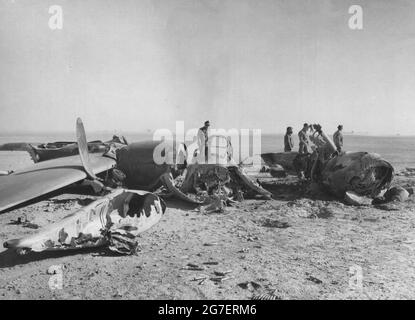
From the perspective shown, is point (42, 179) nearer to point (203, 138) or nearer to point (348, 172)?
point (203, 138)

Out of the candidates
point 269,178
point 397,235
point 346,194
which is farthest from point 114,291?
point 269,178

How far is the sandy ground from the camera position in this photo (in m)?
4.22

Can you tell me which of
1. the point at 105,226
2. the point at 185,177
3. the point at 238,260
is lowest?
the point at 238,260

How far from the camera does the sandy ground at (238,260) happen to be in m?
4.22

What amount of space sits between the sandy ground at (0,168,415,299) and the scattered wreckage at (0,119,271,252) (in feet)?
1.00

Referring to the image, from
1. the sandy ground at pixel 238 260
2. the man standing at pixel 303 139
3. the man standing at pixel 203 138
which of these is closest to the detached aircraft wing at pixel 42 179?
the sandy ground at pixel 238 260

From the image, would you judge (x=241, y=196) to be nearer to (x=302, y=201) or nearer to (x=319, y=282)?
(x=302, y=201)

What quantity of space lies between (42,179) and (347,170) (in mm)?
7681

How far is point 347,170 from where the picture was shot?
9.35 meters

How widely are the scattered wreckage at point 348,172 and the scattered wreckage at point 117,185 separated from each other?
179 centimetres

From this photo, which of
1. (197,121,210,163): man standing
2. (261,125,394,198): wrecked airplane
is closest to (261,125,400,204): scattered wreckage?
(261,125,394,198): wrecked airplane

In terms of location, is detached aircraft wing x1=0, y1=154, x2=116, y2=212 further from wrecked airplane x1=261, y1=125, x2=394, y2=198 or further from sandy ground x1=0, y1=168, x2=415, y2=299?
wrecked airplane x1=261, y1=125, x2=394, y2=198

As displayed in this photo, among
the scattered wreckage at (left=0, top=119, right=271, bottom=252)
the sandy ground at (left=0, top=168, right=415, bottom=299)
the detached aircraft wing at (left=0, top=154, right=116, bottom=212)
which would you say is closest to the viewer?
the sandy ground at (left=0, top=168, right=415, bottom=299)

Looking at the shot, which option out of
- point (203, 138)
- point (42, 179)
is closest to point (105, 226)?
point (42, 179)
